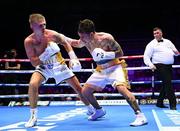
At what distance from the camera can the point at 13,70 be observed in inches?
266

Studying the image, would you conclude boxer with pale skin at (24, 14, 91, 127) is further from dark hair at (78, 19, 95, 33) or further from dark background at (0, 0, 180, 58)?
dark background at (0, 0, 180, 58)

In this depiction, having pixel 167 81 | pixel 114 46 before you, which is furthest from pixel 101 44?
pixel 167 81

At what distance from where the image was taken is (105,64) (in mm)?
3930

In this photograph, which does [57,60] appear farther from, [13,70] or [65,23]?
[65,23]

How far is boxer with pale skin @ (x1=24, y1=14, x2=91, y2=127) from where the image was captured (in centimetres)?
374

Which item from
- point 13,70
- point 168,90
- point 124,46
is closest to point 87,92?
point 168,90

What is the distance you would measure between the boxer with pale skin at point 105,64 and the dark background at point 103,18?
719 centimetres

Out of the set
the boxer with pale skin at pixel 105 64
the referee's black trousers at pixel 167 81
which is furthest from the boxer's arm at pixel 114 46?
the referee's black trousers at pixel 167 81

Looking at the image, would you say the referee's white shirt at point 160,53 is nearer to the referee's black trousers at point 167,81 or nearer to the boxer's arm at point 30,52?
the referee's black trousers at point 167,81

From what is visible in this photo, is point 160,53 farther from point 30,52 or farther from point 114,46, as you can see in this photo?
point 30,52

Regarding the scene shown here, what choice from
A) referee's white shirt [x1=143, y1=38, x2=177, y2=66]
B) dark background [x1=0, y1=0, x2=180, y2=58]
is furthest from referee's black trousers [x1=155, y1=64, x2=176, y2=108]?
dark background [x1=0, y1=0, x2=180, y2=58]

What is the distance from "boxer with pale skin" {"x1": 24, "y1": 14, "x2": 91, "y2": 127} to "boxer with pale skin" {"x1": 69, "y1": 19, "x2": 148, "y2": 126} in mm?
207

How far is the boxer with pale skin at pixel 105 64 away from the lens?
146 inches

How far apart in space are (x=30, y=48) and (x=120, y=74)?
3.14 ft
